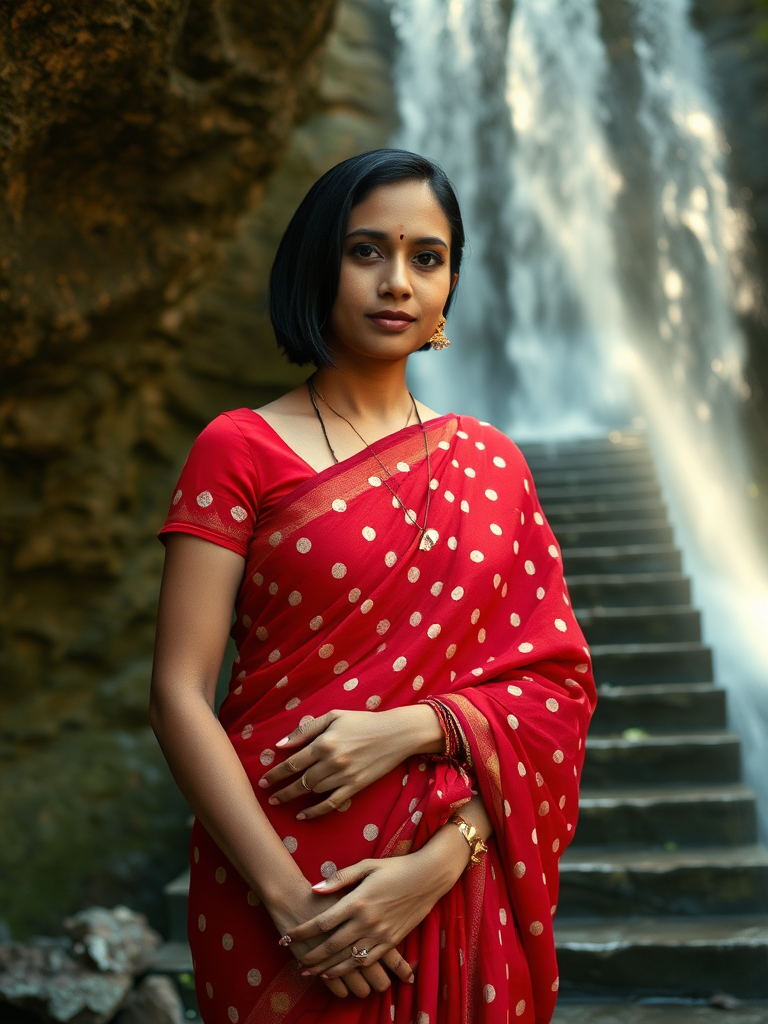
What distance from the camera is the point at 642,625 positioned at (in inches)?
157

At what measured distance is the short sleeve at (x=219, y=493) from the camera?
1287 mm

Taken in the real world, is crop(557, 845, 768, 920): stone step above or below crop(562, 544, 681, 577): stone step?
below

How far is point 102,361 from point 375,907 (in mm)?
3219

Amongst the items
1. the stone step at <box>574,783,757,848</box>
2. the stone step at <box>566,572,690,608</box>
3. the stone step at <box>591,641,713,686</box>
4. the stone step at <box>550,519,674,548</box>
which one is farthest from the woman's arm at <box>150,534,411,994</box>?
the stone step at <box>550,519,674,548</box>

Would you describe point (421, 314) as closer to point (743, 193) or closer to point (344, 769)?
point (344, 769)

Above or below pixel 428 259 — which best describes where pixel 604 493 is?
below

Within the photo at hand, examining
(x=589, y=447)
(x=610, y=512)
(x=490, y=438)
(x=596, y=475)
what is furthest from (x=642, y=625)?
(x=490, y=438)

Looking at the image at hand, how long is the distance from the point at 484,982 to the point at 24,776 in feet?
11.2

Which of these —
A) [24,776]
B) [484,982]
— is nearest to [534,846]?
[484,982]

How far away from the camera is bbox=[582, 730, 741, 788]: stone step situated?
3.40 m

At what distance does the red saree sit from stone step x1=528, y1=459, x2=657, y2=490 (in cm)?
380

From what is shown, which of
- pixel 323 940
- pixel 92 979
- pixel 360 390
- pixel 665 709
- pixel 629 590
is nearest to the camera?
pixel 323 940

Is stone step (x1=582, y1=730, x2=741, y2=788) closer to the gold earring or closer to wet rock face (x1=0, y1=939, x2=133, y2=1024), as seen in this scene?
wet rock face (x1=0, y1=939, x2=133, y2=1024)

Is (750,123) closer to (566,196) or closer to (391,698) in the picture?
(566,196)
